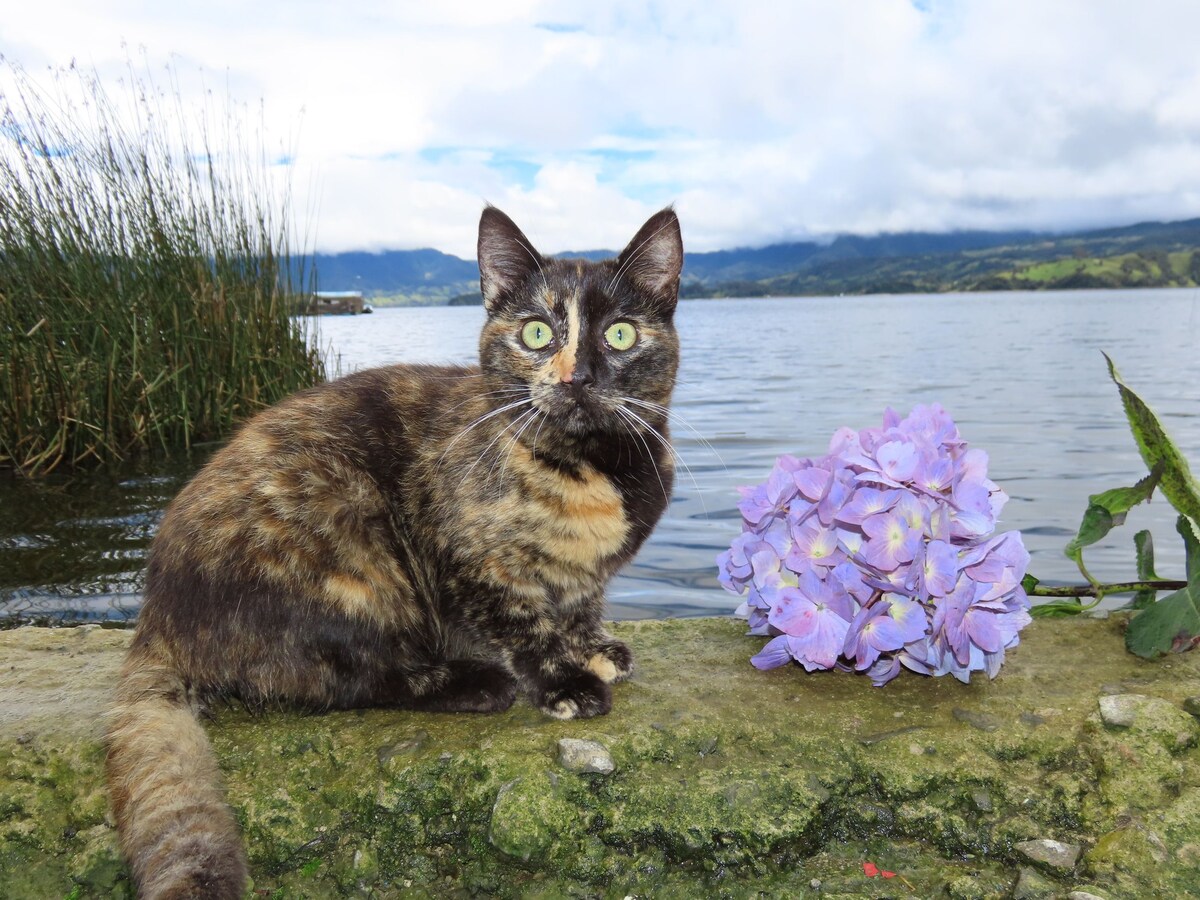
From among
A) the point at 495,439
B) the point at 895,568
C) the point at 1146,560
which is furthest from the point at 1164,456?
the point at 495,439

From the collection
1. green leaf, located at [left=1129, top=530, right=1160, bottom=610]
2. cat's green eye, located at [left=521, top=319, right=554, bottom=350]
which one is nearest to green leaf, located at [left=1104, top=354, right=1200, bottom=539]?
green leaf, located at [left=1129, top=530, right=1160, bottom=610]

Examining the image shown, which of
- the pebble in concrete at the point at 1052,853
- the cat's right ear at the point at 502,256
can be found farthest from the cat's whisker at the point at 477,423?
the pebble in concrete at the point at 1052,853

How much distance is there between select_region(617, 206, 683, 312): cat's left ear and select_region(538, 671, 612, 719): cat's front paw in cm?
133

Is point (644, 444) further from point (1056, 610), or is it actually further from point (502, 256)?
point (1056, 610)

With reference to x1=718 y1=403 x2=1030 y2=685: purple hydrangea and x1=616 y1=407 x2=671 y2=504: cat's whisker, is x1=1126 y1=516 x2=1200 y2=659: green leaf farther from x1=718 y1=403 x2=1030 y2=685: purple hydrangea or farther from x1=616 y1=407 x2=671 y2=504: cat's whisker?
x1=616 y1=407 x2=671 y2=504: cat's whisker

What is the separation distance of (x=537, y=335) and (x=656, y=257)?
532 millimetres

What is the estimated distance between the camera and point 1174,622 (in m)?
2.73

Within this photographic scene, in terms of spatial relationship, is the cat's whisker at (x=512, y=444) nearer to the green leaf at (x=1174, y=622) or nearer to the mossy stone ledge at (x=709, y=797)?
the mossy stone ledge at (x=709, y=797)

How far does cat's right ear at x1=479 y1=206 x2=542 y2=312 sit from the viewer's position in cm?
321

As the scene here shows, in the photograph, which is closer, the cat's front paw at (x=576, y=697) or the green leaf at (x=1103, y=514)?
the cat's front paw at (x=576, y=697)

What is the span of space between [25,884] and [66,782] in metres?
0.27

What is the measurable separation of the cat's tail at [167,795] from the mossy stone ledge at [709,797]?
0.14 m

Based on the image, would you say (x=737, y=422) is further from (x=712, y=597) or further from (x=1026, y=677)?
(x=1026, y=677)

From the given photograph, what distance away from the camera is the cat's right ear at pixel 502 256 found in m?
3.21
